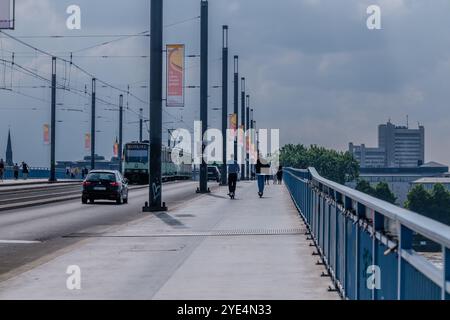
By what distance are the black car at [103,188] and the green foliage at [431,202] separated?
492 feet

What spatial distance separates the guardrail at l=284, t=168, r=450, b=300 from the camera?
4324 mm

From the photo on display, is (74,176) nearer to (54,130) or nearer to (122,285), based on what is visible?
(54,130)

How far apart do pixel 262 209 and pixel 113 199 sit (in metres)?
8.48

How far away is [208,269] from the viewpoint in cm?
1151

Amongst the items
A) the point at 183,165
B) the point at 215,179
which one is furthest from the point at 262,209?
the point at 183,165

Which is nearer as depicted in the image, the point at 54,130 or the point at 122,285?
the point at 122,285

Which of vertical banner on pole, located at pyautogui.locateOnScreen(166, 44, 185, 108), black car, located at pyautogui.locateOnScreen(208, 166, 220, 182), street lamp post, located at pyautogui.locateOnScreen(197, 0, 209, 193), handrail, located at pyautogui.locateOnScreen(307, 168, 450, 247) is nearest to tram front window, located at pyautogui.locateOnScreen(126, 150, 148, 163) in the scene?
black car, located at pyautogui.locateOnScreen(208, 166, 220, 182)

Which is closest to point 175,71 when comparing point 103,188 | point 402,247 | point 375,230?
point 103,188

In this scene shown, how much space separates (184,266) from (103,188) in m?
22.8

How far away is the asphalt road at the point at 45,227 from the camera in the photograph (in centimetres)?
1424

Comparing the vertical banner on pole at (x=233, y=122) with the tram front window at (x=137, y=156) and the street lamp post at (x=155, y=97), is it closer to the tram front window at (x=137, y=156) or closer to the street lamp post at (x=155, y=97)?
the tram front window at (x=137, y=156)

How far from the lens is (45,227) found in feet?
69.3

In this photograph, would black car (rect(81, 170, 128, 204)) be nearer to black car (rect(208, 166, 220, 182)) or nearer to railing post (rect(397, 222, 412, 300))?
railing post (rect(397, 222, 412, 300))

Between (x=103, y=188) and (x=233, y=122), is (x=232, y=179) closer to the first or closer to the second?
(x=103, y=188)
